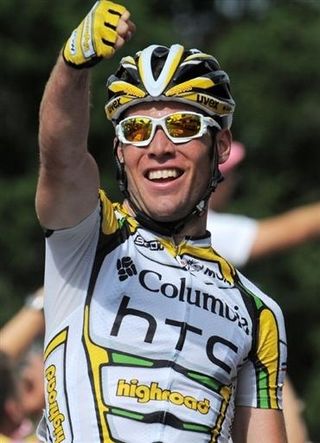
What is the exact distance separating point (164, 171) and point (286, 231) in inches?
105

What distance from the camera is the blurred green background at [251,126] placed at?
19016 millimetres

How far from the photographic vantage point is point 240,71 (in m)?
21.1

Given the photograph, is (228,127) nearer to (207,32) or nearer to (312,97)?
(312,97)

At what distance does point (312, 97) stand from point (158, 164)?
16569mm

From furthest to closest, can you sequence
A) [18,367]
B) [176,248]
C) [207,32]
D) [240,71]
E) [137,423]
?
1. [207,32]
2. [240,71]
3. [18,367]
4. [176,248]
5. [137,423]

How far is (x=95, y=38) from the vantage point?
14.0 feet

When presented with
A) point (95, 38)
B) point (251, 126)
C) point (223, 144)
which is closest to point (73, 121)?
point (95, 38)

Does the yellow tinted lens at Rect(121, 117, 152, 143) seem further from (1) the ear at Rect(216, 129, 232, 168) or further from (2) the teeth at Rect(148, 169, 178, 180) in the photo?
(1) the ear at Rect(216, 129, 232, 168)

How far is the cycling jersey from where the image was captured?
4598 millimetres

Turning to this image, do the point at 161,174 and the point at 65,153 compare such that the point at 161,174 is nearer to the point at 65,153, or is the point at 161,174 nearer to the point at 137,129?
the point at 137,129

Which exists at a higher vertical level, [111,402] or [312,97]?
[312,97]

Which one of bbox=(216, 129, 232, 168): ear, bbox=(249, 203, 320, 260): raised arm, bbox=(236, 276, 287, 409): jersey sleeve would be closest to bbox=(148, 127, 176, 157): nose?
bbox=(216, 129, 232, 168): ear

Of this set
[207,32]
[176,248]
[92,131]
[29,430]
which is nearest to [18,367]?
[29,430]

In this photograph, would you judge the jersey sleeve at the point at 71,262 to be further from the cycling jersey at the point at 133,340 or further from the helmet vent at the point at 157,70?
the helmet vent at the point at 157,70
